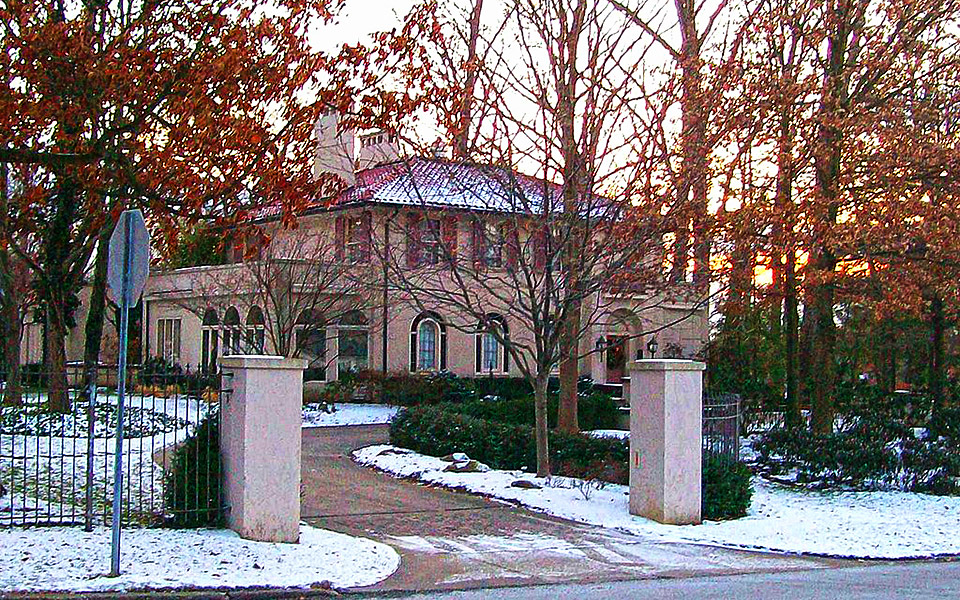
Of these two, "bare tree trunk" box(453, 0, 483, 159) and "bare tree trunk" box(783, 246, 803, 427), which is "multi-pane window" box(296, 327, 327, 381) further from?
"bare tree trunk" box(453, 0, 483, 159)

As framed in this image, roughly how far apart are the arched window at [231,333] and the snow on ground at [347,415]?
11.0 feet

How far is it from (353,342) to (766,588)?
89.8 feet

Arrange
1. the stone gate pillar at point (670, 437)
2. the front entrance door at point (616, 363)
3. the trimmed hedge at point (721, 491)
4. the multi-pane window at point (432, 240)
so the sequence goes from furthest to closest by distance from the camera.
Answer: the front entrance door at point (616, 363) < the multi-pane window at point (432, 240) < the trimmed hedge at point (721, 491) < the stone gate pillar at point (670, 437)

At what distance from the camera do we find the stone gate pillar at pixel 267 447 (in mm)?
10625

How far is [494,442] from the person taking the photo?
1839cm

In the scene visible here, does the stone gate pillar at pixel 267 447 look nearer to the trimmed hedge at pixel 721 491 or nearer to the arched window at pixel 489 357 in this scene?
the trimmed hedge at pixel 721 491

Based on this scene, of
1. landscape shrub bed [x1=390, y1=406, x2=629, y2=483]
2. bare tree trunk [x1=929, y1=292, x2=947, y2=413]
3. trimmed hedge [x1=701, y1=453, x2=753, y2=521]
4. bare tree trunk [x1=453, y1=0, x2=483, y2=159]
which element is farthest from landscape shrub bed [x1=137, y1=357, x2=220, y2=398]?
bare tree trunk [x1=929, y1=292, x2=947, y2=413]

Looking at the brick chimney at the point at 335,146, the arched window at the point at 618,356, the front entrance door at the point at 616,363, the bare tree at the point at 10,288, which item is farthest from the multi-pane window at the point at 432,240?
the front entrance door at the point at 616,363

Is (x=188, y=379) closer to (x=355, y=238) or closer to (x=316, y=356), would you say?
(x=355, y=238)

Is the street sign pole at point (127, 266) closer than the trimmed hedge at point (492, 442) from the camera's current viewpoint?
Yes

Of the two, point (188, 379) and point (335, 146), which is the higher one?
point (335, 146)

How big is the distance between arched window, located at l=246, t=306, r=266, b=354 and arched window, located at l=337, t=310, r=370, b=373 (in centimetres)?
281

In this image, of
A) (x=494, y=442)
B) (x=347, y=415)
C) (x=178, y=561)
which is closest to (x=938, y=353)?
(x=494, y=442)

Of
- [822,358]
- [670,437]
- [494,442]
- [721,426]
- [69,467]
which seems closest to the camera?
[670,437]
